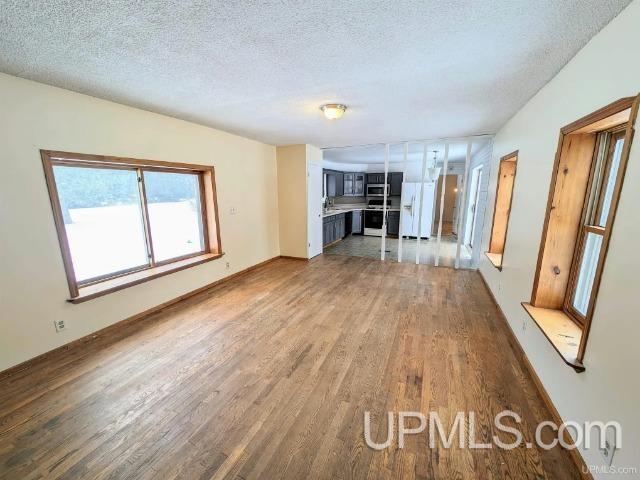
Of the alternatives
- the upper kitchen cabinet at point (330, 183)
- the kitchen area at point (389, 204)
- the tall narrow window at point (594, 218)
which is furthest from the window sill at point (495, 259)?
the upper kitchen cabinet at point (330, 183)

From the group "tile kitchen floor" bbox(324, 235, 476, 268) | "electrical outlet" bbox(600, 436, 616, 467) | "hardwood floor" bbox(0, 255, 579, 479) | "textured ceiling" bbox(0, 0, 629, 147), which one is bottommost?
"hardwood floor" bbox(0, 255, 579, 479)

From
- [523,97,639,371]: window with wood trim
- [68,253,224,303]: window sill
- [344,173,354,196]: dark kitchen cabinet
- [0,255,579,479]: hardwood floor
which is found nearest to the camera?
[0,255,579,479]: hardwood floor

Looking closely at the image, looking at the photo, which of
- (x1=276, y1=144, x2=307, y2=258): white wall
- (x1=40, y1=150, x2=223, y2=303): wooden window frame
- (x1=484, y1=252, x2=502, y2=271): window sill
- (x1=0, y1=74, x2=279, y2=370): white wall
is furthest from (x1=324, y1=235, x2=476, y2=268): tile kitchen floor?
(x1=0, y1=74, x2=279, y2=370): white wall

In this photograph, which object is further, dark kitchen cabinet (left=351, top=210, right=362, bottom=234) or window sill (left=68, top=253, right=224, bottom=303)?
dark kitchen cabinet (left=351, top=210, right=362, bottom=234)

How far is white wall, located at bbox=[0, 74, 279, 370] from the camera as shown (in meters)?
2.04

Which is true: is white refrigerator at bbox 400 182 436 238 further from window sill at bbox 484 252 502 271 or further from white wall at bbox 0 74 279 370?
white wall at bbox 0 74 279 370

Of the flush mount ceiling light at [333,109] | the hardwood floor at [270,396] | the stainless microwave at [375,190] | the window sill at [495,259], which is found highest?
the flush mount ceiling light at [333,109]

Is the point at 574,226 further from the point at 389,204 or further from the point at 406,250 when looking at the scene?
the point at 389,204

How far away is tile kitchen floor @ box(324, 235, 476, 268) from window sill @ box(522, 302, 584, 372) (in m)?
3.22

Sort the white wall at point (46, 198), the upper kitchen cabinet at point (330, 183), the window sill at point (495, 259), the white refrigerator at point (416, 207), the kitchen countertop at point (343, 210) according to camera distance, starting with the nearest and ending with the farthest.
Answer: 1. the white wall at point (46, 198)
2. the window sill at point (495, 259)
3. the kitchen countertop at point (343, 210)
4. the white refrigerator at point (416, 207)
5. the upper kitchen cabinet at point (330, 183)

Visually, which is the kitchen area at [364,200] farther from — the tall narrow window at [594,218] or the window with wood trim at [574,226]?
the tall narrow window at [594,218]

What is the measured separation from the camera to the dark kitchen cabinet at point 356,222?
8.36m

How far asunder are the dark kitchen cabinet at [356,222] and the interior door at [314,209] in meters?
2.67

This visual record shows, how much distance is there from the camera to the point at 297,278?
4422mm
